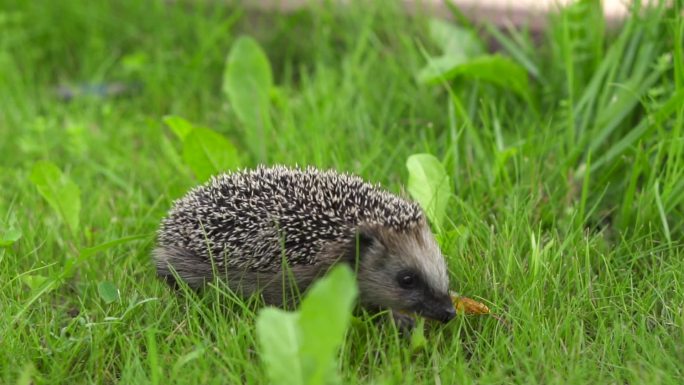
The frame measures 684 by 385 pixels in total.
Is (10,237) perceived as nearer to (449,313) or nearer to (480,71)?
(449,313)

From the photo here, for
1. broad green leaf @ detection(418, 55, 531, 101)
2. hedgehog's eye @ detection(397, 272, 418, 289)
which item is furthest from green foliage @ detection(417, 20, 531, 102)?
hedgehog's eye @ detection(397, 272, 418, 289)

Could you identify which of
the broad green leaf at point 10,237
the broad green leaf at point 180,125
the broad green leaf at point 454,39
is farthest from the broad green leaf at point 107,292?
the broad green leaf at point 454,39

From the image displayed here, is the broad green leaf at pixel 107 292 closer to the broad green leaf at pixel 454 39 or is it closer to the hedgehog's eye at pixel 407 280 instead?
the hedgehog's eye at pixel 407 280

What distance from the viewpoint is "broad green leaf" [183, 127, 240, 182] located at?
5.23 meters

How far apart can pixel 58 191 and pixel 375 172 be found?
187 cm

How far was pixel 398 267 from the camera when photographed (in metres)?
4.08

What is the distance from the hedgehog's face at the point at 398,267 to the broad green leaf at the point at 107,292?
1.19 metres

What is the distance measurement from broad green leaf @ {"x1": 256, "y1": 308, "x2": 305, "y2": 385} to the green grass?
481 mm

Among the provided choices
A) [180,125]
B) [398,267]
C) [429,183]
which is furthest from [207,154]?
[398,267]

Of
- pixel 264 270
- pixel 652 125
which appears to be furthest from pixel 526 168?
pixel 264 270

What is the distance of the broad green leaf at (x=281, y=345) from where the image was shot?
3006mm

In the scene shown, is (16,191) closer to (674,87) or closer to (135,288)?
(135,288)

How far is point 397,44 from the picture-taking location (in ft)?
22.0

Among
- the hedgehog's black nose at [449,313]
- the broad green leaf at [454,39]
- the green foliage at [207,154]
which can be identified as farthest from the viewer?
the broad green leaf at [454,39]
